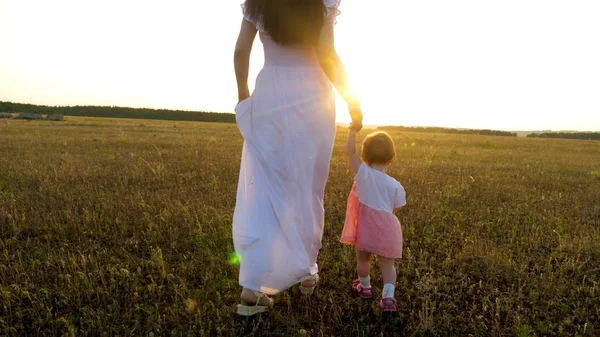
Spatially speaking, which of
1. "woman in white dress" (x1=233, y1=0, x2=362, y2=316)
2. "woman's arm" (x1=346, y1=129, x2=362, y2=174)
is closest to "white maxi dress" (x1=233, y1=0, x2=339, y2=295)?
"woman in white dress" (x1=233, y1=0, x2=362, y2=316)

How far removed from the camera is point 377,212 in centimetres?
316

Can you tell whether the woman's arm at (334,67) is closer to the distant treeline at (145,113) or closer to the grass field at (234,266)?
the grass field at (234,266)

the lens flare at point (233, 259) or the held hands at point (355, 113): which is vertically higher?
the held hands at point (355, 113)

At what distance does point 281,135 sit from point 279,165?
0.22m

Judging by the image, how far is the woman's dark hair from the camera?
280 centimetres

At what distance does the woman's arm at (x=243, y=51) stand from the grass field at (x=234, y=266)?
1726 millimetres

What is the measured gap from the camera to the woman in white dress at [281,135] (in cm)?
290

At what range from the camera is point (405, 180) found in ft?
24.9

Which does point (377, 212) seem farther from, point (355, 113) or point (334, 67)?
point (334, 67)

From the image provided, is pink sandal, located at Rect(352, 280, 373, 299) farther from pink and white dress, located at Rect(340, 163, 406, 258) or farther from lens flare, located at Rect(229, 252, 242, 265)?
lens flare, located at Rect(229, 252, 242, 265)

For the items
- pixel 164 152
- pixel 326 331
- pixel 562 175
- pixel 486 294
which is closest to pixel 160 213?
pixel 326 331

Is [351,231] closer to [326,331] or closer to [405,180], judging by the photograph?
[326,331]

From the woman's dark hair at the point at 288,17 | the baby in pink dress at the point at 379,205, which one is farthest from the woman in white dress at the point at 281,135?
the baby in pink dress at the point at 379,205

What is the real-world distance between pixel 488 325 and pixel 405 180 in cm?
476
